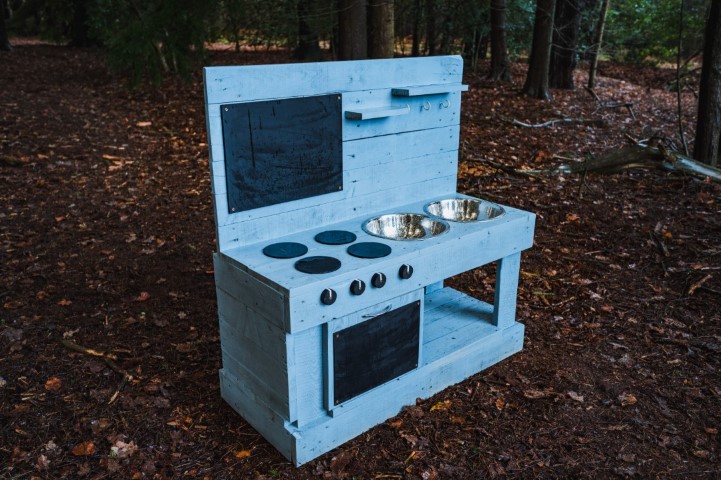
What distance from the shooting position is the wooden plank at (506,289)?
13.5 ft

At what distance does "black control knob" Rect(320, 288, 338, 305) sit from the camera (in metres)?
2.98

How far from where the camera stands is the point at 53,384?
379 cm

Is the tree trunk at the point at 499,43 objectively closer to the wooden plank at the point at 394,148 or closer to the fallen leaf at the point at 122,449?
the wooden plank at the point at 394,148

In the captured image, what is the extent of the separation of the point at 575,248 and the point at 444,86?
243cm

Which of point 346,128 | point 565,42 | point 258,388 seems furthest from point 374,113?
point 565,42

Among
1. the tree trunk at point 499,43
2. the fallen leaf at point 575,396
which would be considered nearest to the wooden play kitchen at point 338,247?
the fallen leaf at point 575,396

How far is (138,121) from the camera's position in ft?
31.9

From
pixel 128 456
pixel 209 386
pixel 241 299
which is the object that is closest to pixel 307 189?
pixel 241 299

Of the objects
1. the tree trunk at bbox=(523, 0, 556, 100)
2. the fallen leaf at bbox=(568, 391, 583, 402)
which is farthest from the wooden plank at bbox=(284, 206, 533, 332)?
the tree trunk at bbox=(523, 0, 556, 100)

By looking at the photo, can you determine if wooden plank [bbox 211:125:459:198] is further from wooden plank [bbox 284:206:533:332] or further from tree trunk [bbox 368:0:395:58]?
tree trunk [bbox 368:0:395:58]

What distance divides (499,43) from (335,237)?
1015 centimetres

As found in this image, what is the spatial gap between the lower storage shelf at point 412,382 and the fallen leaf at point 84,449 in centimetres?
76

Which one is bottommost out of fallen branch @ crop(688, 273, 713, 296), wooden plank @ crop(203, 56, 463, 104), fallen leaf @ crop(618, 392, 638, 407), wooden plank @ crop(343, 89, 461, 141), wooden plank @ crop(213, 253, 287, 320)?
fallen leaf @ crop(618, 392, 638, 407)

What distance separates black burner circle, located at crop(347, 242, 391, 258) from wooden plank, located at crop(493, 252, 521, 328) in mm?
A: 1024
